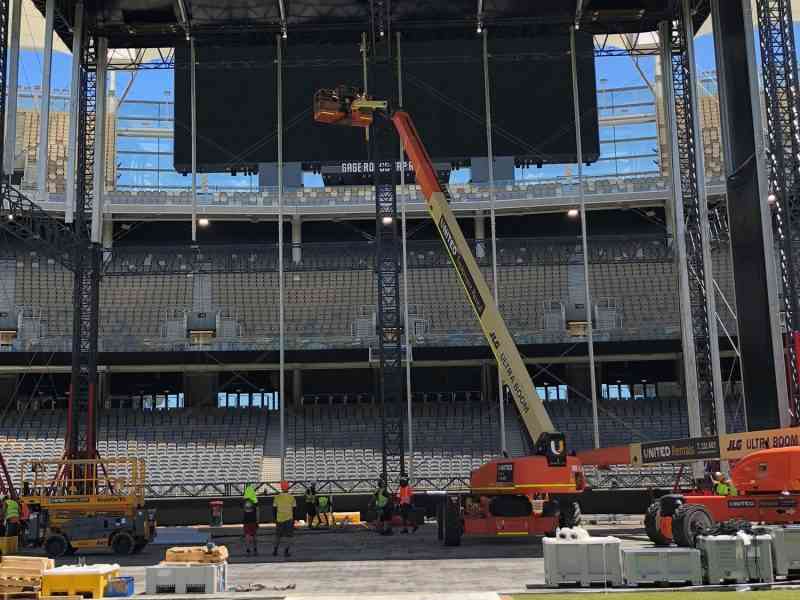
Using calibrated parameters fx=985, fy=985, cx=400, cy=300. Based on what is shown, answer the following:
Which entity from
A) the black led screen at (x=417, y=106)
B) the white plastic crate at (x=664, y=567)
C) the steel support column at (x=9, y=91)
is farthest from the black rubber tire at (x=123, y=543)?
the black led screen at (x=417, y=106)

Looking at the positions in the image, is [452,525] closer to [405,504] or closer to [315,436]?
[405,504]

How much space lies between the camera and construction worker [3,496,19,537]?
1045 inches

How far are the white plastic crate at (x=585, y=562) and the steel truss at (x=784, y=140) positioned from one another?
12.3 m

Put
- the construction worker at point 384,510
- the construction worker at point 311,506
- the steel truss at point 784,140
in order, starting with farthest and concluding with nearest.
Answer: the construction worker at point 311,506, the construction worker at point 384,510, the steel truss at point 784,140

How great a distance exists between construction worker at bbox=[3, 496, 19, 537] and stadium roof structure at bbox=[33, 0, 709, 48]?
66.6ft

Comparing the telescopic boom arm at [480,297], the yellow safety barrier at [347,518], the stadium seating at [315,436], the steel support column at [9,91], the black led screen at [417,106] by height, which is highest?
the black led screen at [417,106]

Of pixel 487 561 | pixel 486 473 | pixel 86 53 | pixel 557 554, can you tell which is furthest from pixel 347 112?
pixel 557 554

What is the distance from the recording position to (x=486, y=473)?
26.5m

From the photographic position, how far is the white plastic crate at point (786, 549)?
1673cm

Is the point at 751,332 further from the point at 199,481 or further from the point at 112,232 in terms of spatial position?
the point at 112,232

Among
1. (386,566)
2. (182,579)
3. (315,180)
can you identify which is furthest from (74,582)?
(315,180)

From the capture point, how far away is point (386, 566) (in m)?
21.8

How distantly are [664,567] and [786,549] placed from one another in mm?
2253

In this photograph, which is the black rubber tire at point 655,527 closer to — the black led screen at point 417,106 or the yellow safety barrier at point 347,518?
the yellow safety barrier at point 347,518
